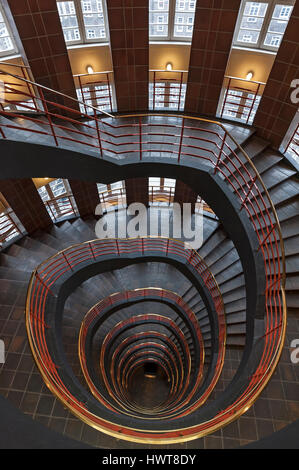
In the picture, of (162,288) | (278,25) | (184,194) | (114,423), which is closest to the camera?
(114,423)

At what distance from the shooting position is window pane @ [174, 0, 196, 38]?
643 cm

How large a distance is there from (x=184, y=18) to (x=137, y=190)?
5.36 metres

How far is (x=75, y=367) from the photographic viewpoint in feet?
20.9

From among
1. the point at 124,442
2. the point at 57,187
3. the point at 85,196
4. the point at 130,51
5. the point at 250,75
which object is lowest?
the point at 85,196

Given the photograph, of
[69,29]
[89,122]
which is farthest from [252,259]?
[69,29]

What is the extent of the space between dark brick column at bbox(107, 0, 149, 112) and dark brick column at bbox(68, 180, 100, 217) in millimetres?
2884

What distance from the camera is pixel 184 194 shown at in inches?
396

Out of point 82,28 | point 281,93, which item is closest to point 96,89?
point 82,28

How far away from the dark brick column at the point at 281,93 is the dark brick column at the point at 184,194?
3125 mm

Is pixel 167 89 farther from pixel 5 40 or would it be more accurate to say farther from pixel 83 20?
pixel 5 40

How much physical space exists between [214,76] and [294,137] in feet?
9.18

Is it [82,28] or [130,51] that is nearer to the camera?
[82,28]

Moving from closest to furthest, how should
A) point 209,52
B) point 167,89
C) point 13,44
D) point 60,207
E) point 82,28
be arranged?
point 13,44
point 82,28
point 209,52
point 167,89
point 60,207

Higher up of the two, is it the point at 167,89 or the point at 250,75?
the point at 250,75
